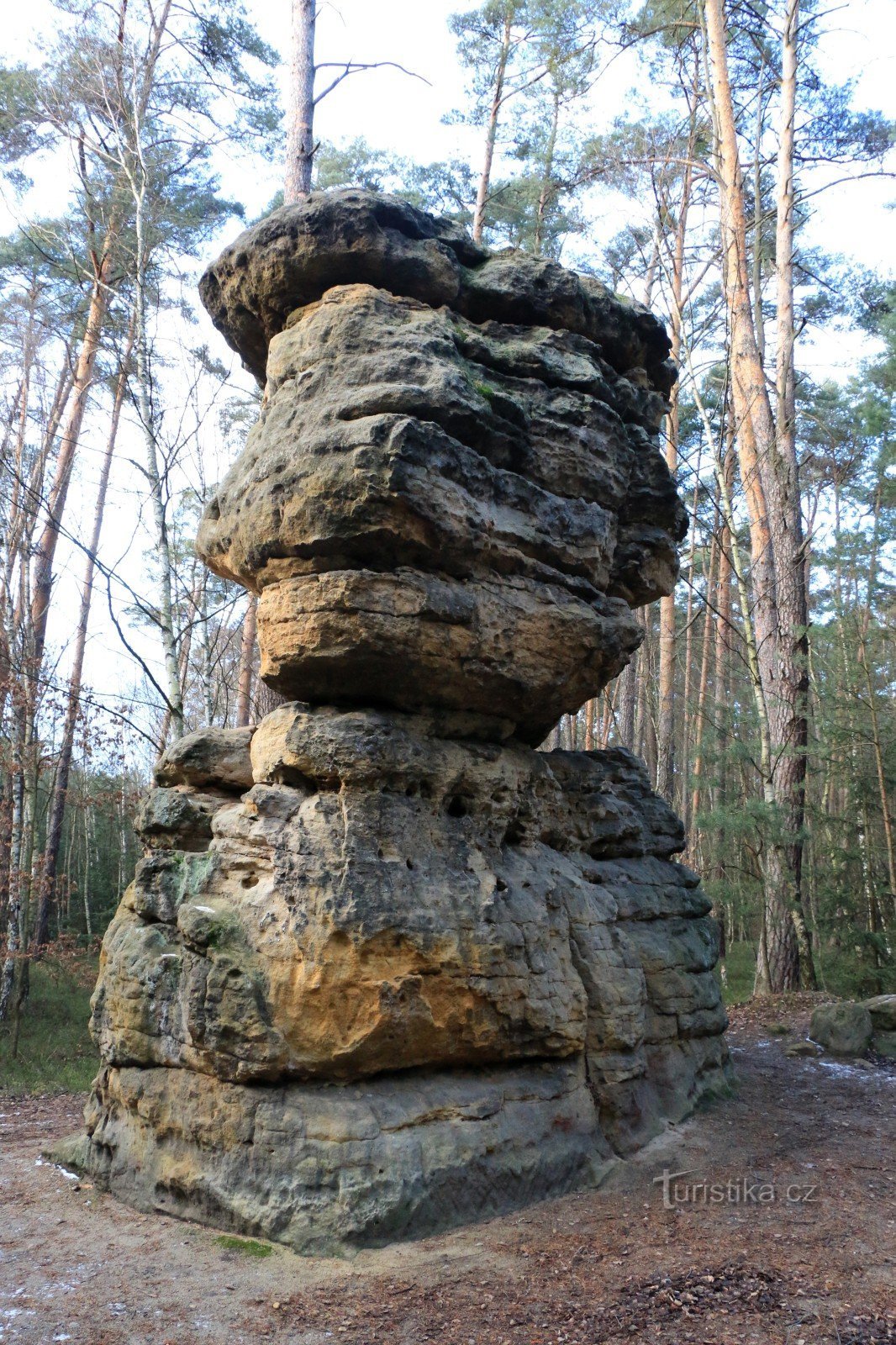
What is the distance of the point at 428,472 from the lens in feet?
19.2

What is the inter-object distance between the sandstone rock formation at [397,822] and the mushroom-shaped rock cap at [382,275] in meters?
0.03

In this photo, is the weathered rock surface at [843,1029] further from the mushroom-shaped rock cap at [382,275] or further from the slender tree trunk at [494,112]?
the slender tree trunk at [494,112]

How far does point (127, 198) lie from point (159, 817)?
1187 centimetres

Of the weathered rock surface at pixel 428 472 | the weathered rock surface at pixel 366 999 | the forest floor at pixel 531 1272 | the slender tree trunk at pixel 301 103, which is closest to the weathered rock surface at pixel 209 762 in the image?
the weathered rock surface at pixel 366 999

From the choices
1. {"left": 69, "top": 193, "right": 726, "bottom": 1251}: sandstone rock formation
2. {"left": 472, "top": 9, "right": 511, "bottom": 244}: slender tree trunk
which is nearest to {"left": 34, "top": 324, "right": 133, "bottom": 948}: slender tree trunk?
{"left": 69, "top": 193, "right": 726, "bottom": 1251}: sandstone rock formation

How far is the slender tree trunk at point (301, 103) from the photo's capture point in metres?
9.73

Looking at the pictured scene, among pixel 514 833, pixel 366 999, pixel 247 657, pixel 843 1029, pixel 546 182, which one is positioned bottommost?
pixel 843 1029

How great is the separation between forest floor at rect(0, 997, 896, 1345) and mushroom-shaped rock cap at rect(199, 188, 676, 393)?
6.46 meters

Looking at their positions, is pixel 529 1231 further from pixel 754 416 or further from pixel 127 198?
pixel 127 198

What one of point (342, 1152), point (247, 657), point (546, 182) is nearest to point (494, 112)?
point (546, 182)

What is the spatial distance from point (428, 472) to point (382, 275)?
2.07 metres

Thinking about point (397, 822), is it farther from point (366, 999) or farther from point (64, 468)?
point (64, 468)

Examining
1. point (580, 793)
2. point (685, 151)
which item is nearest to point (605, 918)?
point (580, 793)

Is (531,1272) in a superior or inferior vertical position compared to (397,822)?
inferior
